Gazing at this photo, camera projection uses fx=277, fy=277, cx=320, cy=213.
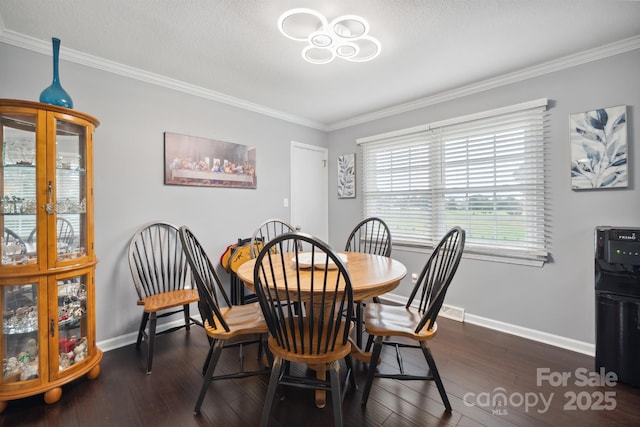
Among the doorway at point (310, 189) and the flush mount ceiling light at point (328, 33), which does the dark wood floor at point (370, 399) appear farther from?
the flush mount ceiling light at point (328, 33)

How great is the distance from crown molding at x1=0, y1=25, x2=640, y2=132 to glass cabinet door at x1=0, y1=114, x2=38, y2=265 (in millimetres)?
779

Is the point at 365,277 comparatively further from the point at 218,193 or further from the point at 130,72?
the point at 130,72

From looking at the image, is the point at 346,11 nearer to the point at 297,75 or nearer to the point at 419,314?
the point at 297,75

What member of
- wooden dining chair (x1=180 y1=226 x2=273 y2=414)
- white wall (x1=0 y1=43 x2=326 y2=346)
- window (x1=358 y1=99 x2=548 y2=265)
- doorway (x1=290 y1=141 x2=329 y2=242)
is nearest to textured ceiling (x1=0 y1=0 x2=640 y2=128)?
white wall (x1=0 y1=43 x2=326 y2=346)

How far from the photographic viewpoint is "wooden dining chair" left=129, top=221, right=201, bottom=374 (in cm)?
229

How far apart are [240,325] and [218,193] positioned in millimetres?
1766

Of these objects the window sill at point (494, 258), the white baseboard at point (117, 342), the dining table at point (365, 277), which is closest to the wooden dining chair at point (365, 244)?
the dining table at point (365, 277)

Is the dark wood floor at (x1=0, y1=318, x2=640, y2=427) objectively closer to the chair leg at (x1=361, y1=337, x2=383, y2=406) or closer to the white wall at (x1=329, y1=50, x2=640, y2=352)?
the chair leg at (x1=361, y1=337, x2=383, y2=406)

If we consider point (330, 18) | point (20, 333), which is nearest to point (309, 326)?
point (20, 333)

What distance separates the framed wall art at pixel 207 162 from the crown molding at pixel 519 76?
5.59ft

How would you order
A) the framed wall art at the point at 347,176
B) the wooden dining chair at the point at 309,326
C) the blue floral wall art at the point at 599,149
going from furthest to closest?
the framed wall art at the point at 347,176
the blue floral wall art at the point at 599,149
the wooden dining chair at the point at 309,326

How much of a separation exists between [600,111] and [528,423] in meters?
2.28

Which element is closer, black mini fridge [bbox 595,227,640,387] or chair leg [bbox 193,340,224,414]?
chair leg [bbox 193,340,224,414]

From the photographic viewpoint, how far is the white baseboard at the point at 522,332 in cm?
224
